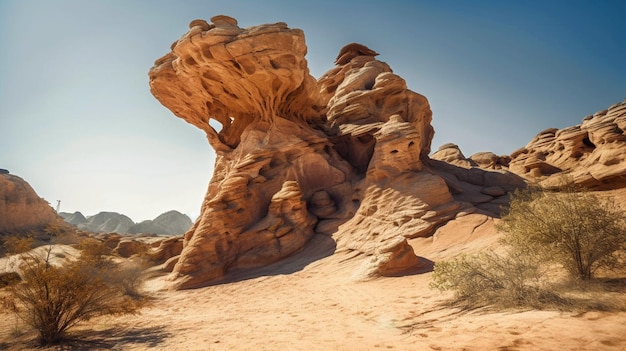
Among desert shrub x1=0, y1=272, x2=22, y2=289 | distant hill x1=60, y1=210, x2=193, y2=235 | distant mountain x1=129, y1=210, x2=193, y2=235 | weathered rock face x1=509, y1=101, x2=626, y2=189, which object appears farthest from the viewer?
distant hill x1=60, y1=210, x2=193, y2=235

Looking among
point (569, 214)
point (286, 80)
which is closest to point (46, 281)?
point (569, 214)

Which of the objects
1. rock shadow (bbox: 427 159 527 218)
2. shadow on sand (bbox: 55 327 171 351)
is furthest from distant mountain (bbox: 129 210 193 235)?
rock shadow (bbox: 427 159 527 218)

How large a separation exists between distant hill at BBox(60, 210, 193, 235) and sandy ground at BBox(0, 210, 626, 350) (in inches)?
3183

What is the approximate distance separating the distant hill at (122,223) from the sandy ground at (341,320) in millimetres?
80846

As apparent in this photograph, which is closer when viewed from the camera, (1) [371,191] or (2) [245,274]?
(2) [245,274]

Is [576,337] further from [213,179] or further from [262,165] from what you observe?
[213,179]

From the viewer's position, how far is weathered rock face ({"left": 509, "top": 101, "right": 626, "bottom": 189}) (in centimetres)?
1523

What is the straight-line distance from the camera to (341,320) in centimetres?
652

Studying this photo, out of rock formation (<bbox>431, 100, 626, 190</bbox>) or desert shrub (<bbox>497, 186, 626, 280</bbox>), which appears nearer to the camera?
desert shrub (<bbox>497, 186, 626, 280</bbox>)

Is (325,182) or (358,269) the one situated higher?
(325,182)

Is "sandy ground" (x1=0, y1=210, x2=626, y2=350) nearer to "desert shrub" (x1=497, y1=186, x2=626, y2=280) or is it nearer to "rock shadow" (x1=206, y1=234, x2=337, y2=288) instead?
"rock shadow" (x1=206, y1=234, x2=337, y2=288)

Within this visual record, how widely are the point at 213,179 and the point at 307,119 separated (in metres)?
8.95

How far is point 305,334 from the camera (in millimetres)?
5664

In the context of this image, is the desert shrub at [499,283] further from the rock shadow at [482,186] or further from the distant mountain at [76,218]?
the distant mountain at [76,218]
